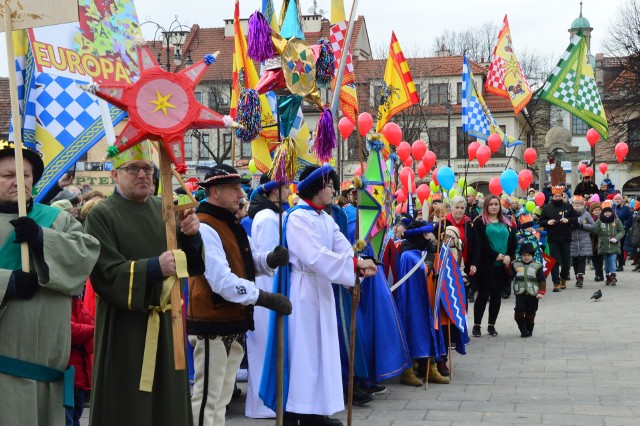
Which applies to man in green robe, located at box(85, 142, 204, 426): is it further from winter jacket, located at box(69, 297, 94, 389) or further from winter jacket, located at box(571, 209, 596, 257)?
winter jacket, located at box(571, 209, 596, 257)

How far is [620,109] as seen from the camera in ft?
168

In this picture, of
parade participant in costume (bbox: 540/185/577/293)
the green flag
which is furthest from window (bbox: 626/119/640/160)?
parade participant in costume (bbox: 540/185/577/293)

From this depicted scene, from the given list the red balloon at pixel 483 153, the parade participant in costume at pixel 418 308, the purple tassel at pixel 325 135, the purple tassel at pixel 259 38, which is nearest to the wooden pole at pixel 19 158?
the purple tassel at pixel 259 38

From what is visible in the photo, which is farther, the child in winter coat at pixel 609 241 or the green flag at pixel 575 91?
the child in winter coat at pixel 609 241

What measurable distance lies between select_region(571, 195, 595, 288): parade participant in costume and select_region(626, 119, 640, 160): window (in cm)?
3389

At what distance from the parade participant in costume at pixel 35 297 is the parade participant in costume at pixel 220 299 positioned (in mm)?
1176

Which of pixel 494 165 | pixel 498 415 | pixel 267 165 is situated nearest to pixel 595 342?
pixel 498 415

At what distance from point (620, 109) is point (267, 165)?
4608 cm

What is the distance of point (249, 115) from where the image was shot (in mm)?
5887

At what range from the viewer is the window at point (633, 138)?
50203 millimetres

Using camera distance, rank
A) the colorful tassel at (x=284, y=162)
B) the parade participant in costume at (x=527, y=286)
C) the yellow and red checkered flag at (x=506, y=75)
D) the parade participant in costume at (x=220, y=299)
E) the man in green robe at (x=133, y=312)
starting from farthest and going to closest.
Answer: the yellow and red checkered flag at (x=506, y=75)
the parade participant in costume at (x=527, y=286)
the colorful tassel at (x=284, y=162)
the parade participant in costume at (x=220, y=299)
the man in green robe at (x=133, y=312)

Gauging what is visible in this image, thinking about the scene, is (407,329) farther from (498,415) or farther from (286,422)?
(286,422)

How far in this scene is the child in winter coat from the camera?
61.7 ft

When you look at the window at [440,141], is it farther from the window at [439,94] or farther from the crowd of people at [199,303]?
the crowd of people at [199,303]
